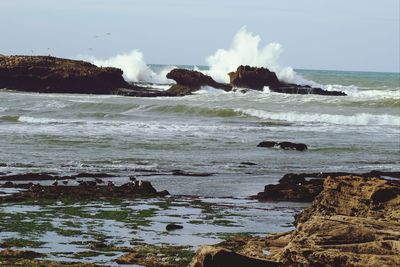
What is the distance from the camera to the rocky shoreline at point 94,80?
8125 centimetres

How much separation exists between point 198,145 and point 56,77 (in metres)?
49.7

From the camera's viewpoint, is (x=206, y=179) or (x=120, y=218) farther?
(x=206, y=179)

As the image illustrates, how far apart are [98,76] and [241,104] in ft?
76.3

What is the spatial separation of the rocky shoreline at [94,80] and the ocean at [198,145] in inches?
621

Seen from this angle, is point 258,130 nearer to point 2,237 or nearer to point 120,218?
point 120,218

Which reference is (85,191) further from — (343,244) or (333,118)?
(333,118)

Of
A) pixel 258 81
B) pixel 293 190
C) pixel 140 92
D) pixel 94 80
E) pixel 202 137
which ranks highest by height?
pixel 258 81

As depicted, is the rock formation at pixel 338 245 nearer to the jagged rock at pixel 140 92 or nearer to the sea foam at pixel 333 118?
the sea foam at pixel 333 118

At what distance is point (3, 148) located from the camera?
31.7 metres

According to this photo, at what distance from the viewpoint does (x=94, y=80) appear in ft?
271

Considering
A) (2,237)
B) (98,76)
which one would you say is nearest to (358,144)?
(2,237)

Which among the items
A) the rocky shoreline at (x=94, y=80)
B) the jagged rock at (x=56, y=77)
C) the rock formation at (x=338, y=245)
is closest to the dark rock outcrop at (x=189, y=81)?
the rocky shoreline at (x=94, y=80)

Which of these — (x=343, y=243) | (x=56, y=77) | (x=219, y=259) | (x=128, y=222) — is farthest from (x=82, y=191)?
(x=56, y=77)

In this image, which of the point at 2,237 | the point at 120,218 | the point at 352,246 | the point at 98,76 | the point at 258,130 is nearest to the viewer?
the point at 352,246
